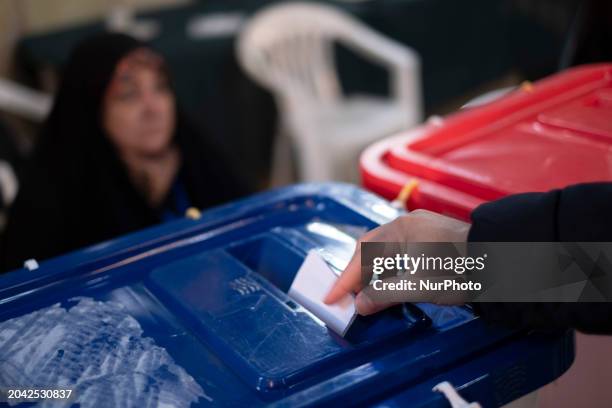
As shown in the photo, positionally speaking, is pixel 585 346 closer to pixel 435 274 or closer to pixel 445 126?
pixel 435 274

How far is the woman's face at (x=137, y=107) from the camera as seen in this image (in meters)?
1.90

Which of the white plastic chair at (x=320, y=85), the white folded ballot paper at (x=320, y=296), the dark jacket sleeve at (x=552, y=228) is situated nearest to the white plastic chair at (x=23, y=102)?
the white plastic chair at (x=320, y=85)

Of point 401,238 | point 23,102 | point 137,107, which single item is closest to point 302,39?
point 23,102

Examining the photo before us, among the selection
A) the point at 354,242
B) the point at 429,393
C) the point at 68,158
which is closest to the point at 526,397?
the point at 429,393

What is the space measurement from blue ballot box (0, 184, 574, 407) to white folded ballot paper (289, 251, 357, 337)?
0.05 ft

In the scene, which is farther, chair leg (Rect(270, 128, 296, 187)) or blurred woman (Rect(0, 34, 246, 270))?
chair leg (Rect(270, 128, 296, 187))

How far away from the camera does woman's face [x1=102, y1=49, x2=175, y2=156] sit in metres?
1.90

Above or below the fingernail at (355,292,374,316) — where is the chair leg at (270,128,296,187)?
below

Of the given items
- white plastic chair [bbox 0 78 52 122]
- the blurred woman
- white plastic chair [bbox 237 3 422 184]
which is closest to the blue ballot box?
the blurred woman

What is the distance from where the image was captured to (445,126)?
1360 mm

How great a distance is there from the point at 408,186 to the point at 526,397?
0.40 metres

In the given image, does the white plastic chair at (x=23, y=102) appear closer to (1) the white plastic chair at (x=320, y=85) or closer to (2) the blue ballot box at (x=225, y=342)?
(1) the white plastic chair at (x=320, y=85)

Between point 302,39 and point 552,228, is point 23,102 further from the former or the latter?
point 552,228

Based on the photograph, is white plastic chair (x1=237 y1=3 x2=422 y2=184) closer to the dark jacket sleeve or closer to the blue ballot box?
the blue ballot box
